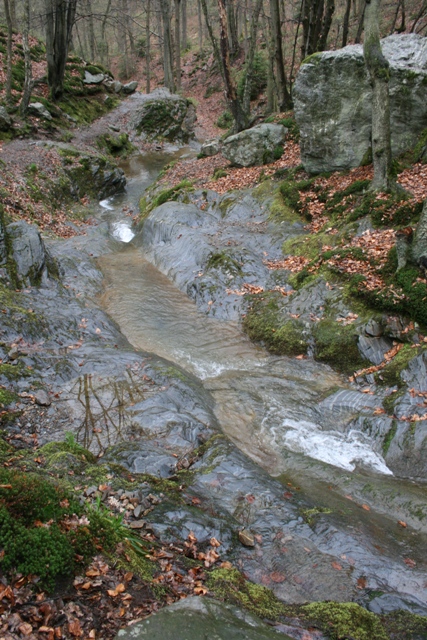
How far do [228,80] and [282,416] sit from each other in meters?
14.6

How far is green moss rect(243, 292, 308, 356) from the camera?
8.58 meters

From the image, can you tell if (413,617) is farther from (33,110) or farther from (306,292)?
(33,110)

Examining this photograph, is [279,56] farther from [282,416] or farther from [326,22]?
[282,416]

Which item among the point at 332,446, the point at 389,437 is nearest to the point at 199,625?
the point at 332,446

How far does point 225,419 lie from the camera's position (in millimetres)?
6809

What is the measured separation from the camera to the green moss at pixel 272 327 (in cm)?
858

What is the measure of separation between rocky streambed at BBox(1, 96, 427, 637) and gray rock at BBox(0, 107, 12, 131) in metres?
9.19

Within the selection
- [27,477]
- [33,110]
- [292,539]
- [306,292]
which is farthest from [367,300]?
[33,110]

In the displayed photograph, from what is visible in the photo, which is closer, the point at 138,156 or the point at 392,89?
the point at 392,89

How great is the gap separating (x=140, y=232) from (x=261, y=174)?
4687mm

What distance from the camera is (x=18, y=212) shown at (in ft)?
43.8

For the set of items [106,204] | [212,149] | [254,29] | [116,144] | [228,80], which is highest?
[254,29]

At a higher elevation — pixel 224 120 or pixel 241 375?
pixel 224 120

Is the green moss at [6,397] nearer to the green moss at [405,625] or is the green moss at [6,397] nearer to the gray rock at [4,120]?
the green moss at [405,625]
